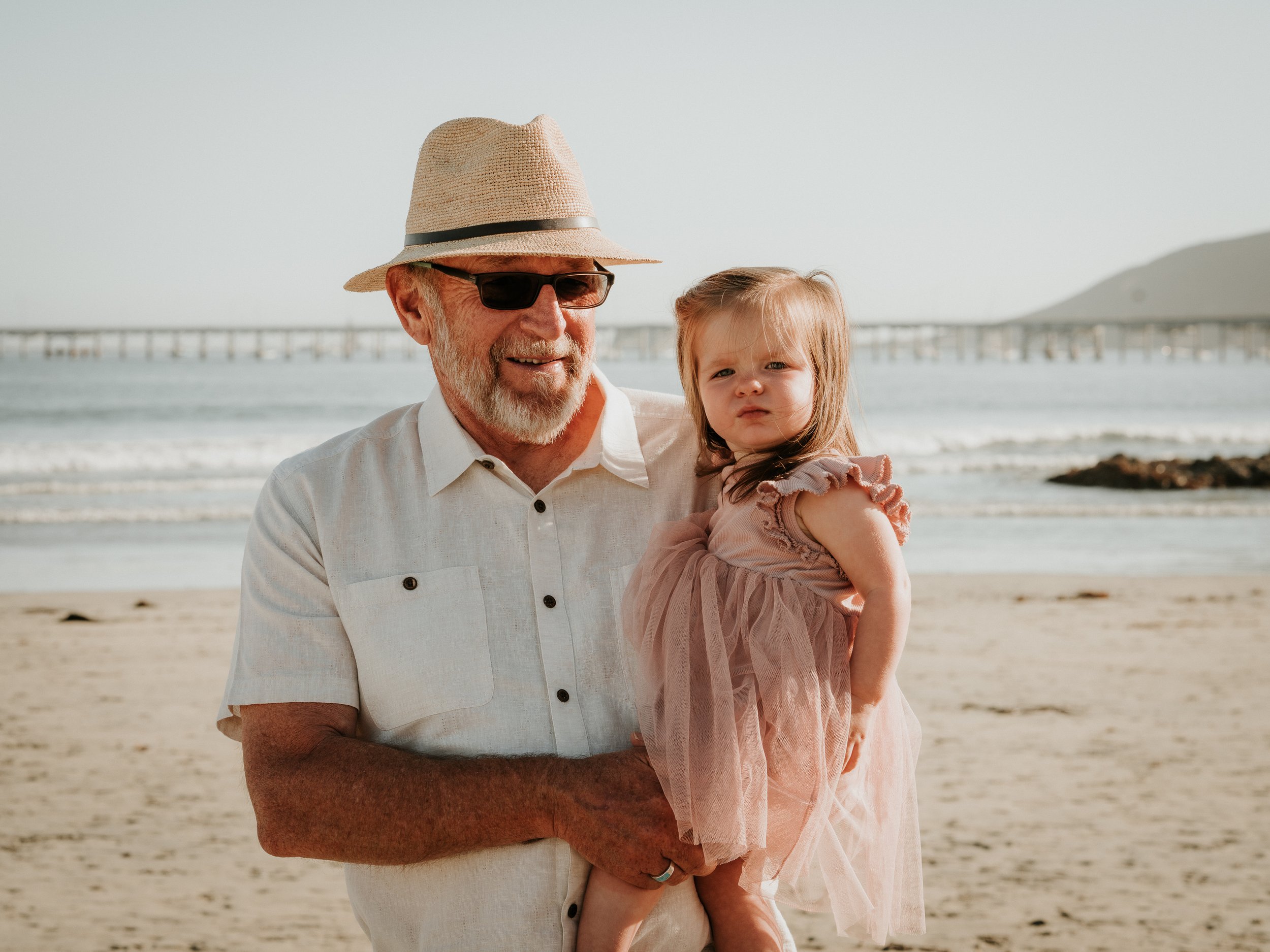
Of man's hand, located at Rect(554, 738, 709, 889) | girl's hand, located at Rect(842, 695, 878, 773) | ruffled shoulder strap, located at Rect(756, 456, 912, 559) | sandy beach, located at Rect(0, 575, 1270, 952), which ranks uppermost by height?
ruffled shoulder strap, located at Rect(756, 456, 912, 559)

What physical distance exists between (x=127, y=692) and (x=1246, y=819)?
5817 millimetres

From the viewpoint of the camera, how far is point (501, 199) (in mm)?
2332

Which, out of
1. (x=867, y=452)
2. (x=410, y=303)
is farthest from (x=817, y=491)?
(x=867, y=452)

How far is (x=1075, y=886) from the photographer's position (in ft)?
14.0

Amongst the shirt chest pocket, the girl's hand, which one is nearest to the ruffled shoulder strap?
the girl's hand

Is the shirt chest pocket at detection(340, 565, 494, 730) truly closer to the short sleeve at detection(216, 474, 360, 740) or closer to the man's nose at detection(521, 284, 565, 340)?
the short sleeve at detection(216, 474, 360, 740)

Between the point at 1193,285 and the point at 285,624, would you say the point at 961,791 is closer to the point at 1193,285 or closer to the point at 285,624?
the point at 285,624

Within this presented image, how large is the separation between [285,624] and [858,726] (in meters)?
1.02

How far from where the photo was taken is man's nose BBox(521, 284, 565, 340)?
2.29 meters

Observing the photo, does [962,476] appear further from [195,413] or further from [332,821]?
[195,413]

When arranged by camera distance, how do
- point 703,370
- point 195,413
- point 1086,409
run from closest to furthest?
point 703,370 < point 195,413 < point 1086,409

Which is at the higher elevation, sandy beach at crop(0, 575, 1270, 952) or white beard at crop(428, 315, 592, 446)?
white beard at crop(428, 315, 592, 446)

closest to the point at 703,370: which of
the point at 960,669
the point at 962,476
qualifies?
the point at 960,669

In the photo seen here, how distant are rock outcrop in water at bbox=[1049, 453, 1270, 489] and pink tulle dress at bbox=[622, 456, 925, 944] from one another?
14957mm
